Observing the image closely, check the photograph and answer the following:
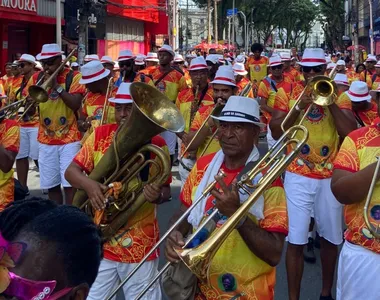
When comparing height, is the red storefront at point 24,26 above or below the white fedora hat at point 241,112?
above

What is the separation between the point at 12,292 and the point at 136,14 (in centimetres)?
3600

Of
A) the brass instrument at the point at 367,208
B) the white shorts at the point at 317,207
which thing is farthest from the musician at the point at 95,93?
the brass instrument at the point at 367,208

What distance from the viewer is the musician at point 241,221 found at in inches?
113

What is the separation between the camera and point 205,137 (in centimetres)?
592

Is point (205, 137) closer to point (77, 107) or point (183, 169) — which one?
point (183, 169)

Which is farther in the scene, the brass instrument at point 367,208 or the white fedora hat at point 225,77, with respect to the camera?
the white fedora hat at point 225,77

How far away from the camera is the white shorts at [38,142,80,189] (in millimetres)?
6809

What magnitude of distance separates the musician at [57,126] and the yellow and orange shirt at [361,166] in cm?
400

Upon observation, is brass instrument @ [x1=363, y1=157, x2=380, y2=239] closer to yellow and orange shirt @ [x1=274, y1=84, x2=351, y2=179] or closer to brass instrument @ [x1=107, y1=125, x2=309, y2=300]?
brass instrument @ [x1=107, y1=125, x2=309, y2=300]

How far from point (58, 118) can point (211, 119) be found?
194cm

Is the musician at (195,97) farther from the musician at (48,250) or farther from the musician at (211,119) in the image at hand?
the musician at (48,250)

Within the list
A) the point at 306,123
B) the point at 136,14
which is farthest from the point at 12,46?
the point at 306,123

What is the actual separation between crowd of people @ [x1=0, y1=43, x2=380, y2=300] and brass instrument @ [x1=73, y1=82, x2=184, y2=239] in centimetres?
5

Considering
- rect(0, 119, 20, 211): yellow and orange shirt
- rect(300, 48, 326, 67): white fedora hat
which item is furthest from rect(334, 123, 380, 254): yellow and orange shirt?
rect(0, 119, 20, 211): yellow and orange shirt
